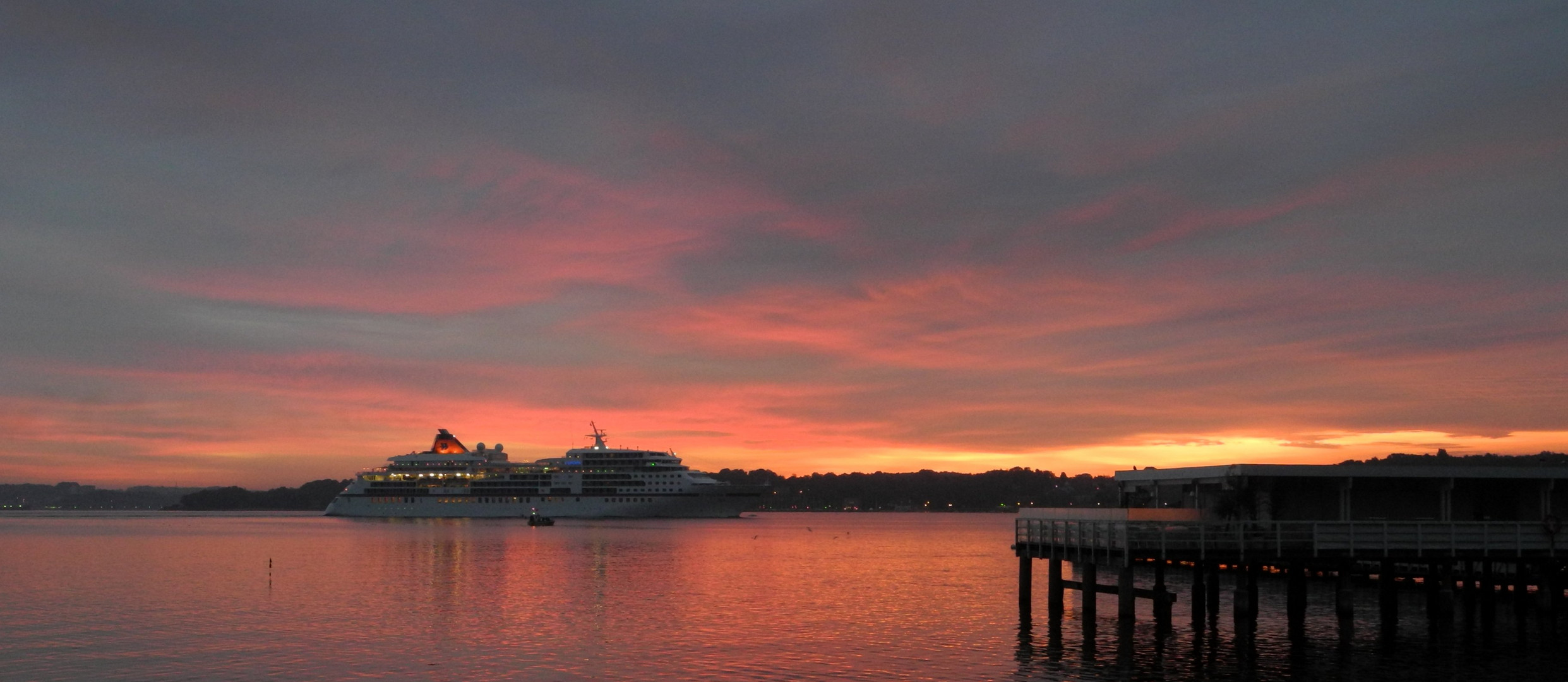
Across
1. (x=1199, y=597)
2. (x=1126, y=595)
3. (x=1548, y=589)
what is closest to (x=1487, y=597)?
(x=1548, y=589)

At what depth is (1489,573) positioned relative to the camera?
38.6 m

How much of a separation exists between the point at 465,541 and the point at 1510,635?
274 feet

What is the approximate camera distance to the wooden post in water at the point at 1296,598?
3656 centimetres

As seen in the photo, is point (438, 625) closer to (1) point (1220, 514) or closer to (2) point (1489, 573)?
(1) point (1220, 514)

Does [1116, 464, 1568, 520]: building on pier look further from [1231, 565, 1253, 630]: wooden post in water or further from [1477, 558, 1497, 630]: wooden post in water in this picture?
[1231, 565, 1253, 630]: wooden post in water

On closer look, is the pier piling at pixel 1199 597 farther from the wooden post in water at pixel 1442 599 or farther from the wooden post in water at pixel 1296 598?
the wooden post in water at pixel 1442 599

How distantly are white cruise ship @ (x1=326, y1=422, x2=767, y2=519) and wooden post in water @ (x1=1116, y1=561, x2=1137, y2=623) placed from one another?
140m

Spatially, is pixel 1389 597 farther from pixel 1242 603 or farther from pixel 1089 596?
pixel 1089 596

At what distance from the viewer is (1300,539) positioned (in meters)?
34.1

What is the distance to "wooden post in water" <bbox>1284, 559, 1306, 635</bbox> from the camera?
120ft

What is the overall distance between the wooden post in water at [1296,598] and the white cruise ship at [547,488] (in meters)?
141

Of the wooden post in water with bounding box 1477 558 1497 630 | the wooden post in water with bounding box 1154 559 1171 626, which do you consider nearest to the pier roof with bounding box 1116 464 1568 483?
the wooden post in water with bounding box 1477 558 1497 630

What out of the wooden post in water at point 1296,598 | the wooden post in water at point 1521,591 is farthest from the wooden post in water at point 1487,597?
the wooden post in water at point 1296,598

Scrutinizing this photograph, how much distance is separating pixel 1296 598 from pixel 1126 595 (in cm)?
544
